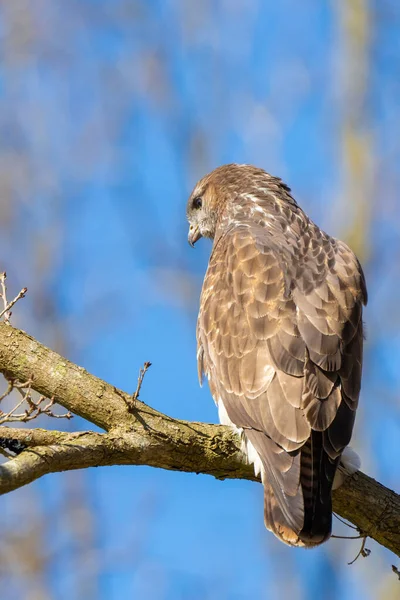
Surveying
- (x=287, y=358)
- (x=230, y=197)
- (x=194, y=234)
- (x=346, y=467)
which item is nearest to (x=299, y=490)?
(x=346, y=467)

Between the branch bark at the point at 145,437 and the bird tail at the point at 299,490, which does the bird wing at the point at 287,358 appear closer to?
the bird tail at the point at 299,490

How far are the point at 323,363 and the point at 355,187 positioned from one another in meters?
7.22

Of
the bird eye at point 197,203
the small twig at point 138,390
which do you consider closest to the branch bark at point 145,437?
the small twig at point 138,390

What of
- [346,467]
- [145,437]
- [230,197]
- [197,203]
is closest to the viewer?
[145,437]

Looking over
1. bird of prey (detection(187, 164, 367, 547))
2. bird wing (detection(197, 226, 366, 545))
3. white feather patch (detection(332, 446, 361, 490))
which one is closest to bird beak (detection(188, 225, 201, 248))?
bird of prey (detection(187, 164, 367, 547))

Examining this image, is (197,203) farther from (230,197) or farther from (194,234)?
(230,197)

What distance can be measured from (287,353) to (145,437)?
861 millimetres

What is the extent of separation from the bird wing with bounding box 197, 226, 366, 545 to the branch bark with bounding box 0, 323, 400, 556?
21 cm

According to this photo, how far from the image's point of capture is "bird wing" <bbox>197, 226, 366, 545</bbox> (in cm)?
459

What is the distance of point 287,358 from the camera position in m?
4.83

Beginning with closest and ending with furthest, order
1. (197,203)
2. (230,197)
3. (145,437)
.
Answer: (145,437) < (230,197) < (197,203)

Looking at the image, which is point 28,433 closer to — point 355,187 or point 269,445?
point 269,445

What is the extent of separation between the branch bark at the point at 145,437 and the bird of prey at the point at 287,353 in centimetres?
19

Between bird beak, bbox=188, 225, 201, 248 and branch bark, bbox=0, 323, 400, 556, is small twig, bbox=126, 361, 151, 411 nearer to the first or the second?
branch bark, bbox=0, 323, 400, 556
